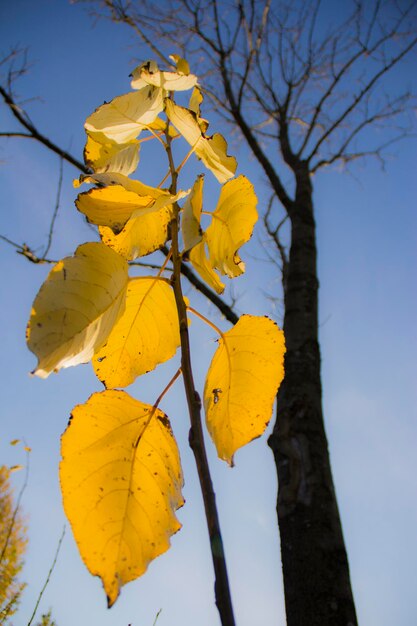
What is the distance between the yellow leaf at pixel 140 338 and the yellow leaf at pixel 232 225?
0.06 metres

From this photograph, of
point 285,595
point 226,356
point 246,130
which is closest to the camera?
point 226,356

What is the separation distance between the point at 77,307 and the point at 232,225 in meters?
0.19

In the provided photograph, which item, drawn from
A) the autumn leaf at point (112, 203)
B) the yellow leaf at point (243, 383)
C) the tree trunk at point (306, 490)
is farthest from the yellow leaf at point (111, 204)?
the tree trunk at point (306, 490)

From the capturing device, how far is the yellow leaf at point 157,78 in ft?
1.36

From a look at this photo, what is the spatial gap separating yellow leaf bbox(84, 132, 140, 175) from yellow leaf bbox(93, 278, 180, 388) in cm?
12

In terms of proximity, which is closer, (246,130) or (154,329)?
(154,329)

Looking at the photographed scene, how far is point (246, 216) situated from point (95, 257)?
0.17 meters

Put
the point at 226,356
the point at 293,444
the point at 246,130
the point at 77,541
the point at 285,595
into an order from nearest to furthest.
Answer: the point at 77,541 < the point at 226,356 < the point at 285,595 < the point at 293,444 < the point at 246,130

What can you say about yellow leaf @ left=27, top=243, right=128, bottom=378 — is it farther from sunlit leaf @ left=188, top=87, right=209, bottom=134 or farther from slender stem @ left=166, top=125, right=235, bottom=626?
sunlit leaf @ left=188, top=87, right=209, bottom=134

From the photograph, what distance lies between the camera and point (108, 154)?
1.54 feet

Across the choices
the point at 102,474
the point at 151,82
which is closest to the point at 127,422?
the point at 102,474

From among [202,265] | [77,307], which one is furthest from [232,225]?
[77,307]

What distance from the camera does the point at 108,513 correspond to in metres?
0.36

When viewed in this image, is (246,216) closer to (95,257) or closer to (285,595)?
(95,257)
